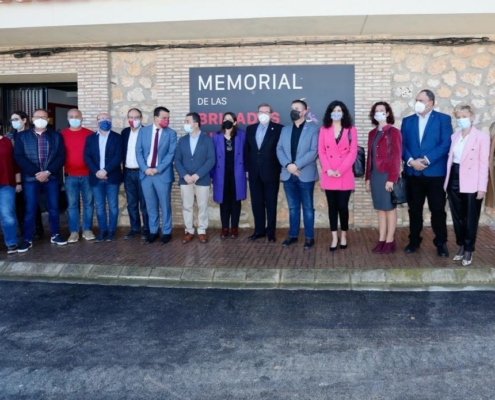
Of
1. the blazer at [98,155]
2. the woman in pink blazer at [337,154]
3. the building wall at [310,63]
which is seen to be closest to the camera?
the woman in pink blazer at [337,154]

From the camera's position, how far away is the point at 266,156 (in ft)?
26.3

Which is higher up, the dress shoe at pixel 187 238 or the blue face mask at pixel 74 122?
the blue face mask at pixel 74 122

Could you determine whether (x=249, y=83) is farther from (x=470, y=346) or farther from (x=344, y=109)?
A: (x=470, y=346)

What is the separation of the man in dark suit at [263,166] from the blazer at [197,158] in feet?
1.94

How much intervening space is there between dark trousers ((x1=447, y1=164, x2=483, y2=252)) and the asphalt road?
1028mm

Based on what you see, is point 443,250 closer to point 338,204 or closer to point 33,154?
point 338,204

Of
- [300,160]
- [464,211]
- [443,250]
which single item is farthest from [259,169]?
A: [464,211]

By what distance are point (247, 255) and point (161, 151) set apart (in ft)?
7.19

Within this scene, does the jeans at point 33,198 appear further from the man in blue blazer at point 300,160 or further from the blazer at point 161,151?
the man in blue blazer at point 300,160

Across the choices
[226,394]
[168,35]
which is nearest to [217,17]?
[168,35]

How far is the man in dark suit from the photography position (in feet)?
26.4

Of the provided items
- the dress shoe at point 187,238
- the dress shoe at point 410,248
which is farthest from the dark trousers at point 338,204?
the dress shoe at point 187,238

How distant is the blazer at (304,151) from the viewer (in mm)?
7633

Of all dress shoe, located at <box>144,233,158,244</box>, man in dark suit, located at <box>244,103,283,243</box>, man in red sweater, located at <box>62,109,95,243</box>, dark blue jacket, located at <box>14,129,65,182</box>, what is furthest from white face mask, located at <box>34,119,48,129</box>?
man in dark suit, located at <box>244,103,283,243</box>
